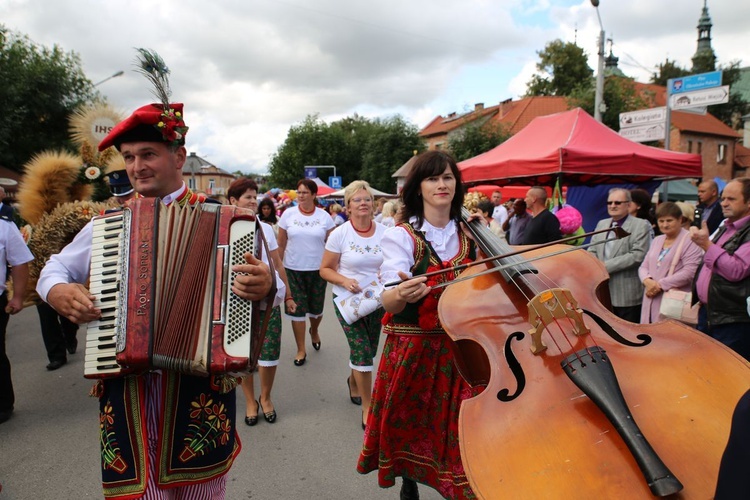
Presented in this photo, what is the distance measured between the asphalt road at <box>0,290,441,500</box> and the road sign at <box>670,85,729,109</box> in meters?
7.68

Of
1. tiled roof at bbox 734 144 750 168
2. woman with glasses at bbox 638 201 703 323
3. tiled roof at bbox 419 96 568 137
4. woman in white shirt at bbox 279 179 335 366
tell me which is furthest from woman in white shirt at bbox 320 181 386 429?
tiled roof at bbox 734 144 750 168

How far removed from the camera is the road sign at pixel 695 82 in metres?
8.11

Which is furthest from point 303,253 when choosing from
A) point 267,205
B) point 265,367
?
point 267,205

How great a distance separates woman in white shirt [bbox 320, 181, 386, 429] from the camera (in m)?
3.67

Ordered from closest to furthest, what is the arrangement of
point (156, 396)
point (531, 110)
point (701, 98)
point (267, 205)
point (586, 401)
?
point (586, 401) → point (156, 396) → point (267, 205) → point (701, 98) → point (531, 110)

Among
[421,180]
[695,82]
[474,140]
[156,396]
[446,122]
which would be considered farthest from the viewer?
[446,122]

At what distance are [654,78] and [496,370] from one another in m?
48.2

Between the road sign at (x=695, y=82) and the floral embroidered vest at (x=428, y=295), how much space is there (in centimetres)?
823

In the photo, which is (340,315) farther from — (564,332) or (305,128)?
(305,128)

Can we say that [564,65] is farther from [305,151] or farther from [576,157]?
[576,157]

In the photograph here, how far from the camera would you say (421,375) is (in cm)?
226

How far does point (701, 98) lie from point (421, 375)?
8.67 meters

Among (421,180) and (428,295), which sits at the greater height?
(421,180)

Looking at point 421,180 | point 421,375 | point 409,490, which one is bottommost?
point 409,490
